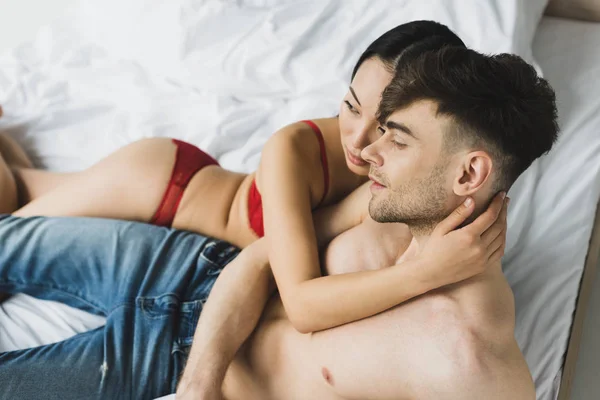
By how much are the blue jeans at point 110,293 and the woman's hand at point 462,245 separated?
544 millimetres

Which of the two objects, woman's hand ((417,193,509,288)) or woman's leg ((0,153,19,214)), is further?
woman's leg ((0,153,19,214))

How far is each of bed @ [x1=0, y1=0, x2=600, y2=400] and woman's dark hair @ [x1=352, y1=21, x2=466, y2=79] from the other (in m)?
0.52

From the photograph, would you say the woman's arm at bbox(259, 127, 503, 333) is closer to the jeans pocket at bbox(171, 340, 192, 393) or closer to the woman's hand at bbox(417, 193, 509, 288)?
the woman's hand at bbox(417, 193, 509, 288)

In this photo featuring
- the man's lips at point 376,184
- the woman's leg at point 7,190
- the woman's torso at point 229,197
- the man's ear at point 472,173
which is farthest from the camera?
the woman's leg at point 7,190

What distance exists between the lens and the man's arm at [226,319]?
1163 mm

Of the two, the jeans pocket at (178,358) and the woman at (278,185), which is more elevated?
the woman at (278,185)

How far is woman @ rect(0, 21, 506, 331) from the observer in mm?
1170

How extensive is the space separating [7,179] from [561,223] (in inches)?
55.0

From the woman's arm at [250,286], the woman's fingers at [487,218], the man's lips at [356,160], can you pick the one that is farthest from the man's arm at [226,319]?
the woman's fingers at [487,218]

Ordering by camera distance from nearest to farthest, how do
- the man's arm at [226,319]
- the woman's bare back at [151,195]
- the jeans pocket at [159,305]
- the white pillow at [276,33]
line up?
the man's arm at [226,319] → the jeans pocket at [159,305] → the woman's bare back at [151,195] → the white pillow at [276,33]

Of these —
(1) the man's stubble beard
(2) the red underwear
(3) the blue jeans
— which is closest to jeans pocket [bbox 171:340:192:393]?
(3) the blue jeans

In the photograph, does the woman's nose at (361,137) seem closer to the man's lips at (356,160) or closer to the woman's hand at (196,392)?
the man's lips at (356,160)

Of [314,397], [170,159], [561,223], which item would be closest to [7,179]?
[170,159]

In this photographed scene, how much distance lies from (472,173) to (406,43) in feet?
1.10
